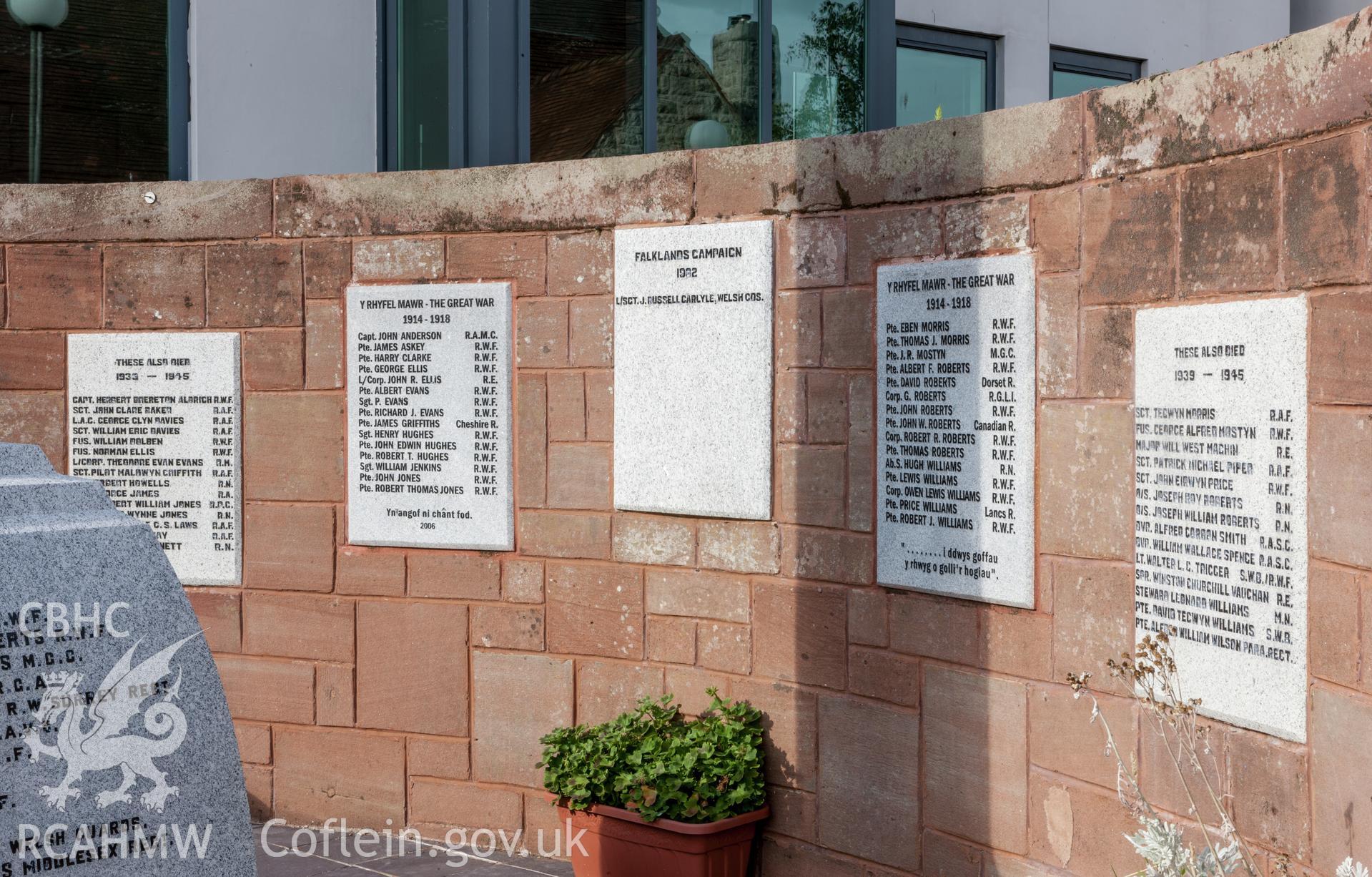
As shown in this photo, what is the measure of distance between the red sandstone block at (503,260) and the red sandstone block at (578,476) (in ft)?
2.03

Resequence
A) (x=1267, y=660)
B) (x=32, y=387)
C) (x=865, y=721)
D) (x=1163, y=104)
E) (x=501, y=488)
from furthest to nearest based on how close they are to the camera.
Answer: (x=32, y=387), (x=501, y=488), (x=865, y=721), (x=1163, y=104), (x=1267, y=660)

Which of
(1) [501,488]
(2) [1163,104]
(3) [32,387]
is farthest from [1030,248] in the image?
(3) [32,387]

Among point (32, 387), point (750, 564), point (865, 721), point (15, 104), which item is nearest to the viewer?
point (865, 721)

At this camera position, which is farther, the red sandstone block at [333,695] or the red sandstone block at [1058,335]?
the red sandstone block at [333,695]

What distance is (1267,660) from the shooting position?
3.27 meters

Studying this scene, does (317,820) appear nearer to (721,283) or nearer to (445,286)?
(445,286)

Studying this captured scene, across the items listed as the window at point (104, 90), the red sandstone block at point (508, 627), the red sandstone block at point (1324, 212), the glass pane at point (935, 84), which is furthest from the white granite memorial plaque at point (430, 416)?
the glass pane at point (935, 84)

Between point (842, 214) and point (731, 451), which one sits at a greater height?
point (842, 214)

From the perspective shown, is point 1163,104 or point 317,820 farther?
point 317,820

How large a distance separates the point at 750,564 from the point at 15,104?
5548mm

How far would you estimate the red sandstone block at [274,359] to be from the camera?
548 cm

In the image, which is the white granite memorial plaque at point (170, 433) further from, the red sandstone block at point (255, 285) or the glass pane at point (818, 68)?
the glass pane at point (818, 68)

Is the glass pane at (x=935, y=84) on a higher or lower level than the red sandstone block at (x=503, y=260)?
higher

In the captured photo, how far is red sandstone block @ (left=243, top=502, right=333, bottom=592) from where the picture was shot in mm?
5480
